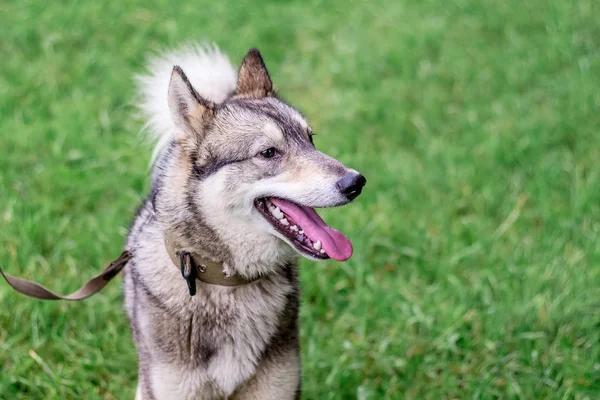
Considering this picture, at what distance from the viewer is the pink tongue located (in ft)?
8.13

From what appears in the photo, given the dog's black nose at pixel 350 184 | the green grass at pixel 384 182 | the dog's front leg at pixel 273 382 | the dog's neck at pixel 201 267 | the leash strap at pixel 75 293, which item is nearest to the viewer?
the dog's black nose at pixel 350 184

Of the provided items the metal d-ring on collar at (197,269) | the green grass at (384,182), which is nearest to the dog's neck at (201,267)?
the metal d-ring on collar at (197,269)

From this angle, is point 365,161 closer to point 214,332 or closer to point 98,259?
point 98,259

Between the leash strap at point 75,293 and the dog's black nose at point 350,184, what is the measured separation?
103cm

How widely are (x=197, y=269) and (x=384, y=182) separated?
8.43 ft

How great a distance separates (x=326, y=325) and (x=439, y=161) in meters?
1.82

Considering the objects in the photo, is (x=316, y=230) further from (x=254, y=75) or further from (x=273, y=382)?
(x=254, y=75)

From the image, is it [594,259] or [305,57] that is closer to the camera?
[594,259]

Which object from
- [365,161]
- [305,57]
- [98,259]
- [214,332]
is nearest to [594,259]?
[365,161]

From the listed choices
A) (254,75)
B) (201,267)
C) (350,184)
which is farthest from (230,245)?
(254,75)

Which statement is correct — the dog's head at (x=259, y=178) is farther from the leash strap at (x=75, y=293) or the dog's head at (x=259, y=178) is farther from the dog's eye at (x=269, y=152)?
the leash strap at (x=75, y=293)

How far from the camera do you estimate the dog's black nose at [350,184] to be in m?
2.46

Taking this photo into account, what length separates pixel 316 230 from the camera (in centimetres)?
252

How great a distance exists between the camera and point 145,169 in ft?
16.3
